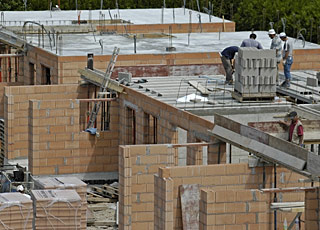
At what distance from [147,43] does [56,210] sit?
20.3m

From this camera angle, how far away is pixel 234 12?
302ft

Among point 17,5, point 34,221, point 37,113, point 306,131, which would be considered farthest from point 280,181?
point 17,5

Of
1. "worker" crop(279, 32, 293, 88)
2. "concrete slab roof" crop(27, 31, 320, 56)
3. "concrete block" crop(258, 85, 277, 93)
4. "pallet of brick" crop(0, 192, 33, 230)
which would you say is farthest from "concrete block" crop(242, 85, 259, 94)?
"concrete slab roof" crop(27, 31, 320, 56)

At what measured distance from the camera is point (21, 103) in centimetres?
4478

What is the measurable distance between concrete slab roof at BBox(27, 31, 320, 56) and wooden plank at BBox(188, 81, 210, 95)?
21.9ft

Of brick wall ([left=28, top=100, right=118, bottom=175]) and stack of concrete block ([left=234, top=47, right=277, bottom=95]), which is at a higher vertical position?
stack of concrete block ([left=234, top=47, right=277, bottom=95])

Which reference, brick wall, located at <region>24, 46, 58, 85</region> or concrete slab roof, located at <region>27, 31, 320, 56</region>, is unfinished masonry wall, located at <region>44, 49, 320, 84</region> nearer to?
brick wall, located at <region>24, 46, 58, 85</region>

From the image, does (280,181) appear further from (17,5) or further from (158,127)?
(17,5)

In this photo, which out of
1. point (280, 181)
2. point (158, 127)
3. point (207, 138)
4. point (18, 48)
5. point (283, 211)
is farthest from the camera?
point (18, 48)

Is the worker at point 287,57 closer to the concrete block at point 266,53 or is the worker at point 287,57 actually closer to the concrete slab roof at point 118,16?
the concrete block at point 266,53

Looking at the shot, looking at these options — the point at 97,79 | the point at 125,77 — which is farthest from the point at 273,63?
the point at 97,79

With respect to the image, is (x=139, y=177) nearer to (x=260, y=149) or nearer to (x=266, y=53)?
(x=260, y=149)

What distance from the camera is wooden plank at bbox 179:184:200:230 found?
1225 inches

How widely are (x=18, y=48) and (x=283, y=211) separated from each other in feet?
78.5
